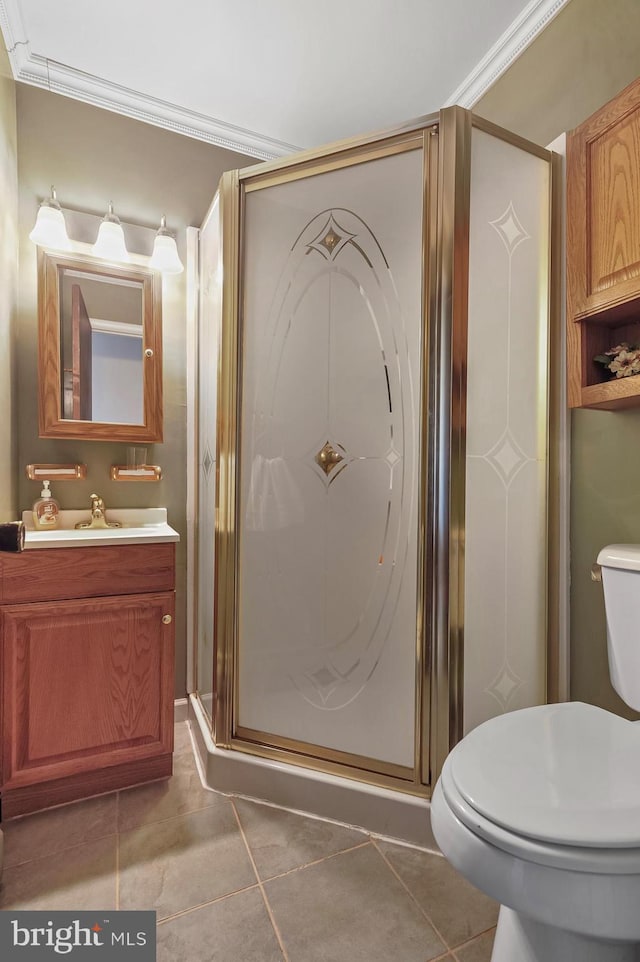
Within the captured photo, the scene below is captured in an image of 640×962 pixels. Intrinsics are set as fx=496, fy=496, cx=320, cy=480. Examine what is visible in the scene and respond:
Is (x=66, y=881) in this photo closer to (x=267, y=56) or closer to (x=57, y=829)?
(x=57, y=829)

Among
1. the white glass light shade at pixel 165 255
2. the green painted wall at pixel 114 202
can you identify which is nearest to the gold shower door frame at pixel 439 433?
the white glass light shade at pixel 165 255

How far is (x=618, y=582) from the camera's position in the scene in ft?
4.17

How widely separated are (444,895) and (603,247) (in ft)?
5.79

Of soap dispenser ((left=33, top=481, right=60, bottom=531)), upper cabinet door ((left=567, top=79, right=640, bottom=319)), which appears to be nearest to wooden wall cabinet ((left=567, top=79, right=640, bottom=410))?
upper cabinet door ((left=567, top=79, right=640, bottom=319))

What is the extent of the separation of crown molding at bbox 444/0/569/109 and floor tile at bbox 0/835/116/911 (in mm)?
2931

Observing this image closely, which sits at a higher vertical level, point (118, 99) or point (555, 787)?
point (118, 99)

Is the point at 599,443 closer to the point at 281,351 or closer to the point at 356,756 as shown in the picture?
the point at 281,351

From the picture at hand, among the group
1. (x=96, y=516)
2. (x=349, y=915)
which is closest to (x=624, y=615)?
(x=349, y=915)

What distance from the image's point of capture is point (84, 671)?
63.5 inches

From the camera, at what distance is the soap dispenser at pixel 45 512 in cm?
188

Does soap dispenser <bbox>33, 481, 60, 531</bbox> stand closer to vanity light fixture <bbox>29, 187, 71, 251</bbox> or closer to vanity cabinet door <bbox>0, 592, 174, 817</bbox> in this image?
vanity cabinet door <bbox>0, 592, 174, 817</bbox>

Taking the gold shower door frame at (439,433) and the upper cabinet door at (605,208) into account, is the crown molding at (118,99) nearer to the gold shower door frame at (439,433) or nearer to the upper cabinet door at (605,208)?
the gold shower door frame at (439,433)

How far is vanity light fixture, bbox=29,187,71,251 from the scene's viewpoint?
1839 millimetres

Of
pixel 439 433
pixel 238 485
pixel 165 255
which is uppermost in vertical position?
pixel 165 255
